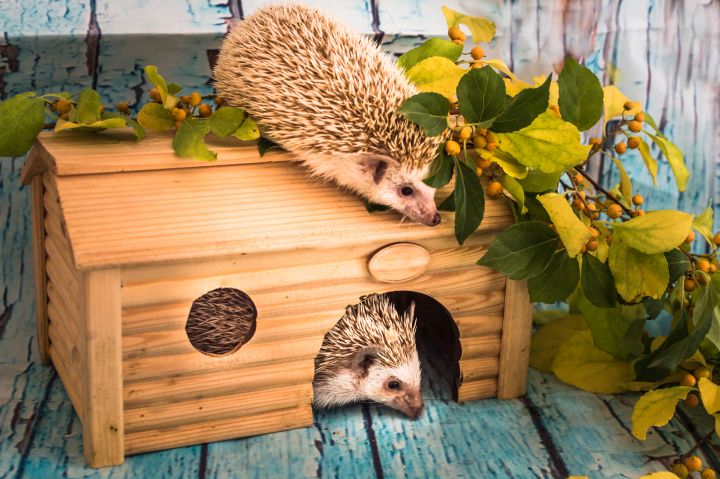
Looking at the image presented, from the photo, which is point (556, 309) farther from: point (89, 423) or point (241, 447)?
point (89, 423)

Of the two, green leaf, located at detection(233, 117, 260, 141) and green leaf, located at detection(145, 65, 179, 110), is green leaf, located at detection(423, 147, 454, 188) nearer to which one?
green leaf, located at detection(233, 117, 260, 141)

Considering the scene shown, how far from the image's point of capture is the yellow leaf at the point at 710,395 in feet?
6.01

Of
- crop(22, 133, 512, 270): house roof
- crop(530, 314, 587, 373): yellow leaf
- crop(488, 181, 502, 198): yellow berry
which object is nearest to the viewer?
crop(22, 133, 512, 270): house roof

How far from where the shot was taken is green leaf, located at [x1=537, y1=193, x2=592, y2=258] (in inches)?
69.4

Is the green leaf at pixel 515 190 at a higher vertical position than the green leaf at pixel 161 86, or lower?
lower

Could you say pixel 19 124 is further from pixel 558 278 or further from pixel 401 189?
pixel 558 278

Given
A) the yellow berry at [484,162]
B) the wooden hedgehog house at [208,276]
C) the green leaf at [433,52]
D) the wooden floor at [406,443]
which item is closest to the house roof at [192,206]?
the wooden hedgehog house at [208,276]

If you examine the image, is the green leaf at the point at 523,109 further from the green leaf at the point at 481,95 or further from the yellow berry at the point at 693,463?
the yellow berry at the point at 693,463

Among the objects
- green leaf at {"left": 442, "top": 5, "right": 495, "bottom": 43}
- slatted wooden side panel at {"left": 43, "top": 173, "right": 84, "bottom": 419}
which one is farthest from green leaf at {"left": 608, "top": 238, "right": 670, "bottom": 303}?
slatted wooden side panel at {"left": 43, "top": 173, "right": 84, "bottom": 419}

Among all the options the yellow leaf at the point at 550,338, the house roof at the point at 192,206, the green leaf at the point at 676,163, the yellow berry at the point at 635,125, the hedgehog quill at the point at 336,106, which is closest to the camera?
the house roof at the point at 192,206

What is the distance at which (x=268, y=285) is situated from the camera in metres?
1.78

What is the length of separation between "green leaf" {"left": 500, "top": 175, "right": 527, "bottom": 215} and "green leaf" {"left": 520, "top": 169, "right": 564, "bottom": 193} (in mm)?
22

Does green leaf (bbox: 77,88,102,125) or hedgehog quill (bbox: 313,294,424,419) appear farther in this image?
hedgehog quill (bbox: 313,294,424,419)

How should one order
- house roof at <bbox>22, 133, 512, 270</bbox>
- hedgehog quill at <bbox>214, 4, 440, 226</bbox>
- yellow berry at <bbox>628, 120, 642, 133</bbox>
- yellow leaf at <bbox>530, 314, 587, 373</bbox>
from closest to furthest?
1. house roof at <bbox>22, 133, 512, 270</bbox>
2. hedgehog quill at <bbox>214, 4, 440, 226</bbox>
3. yellow berry at <bbox>628, 120, 642, 133</bbox>
4. yellow leaf at <bbox>530, 314, 587, 373</bbox>
